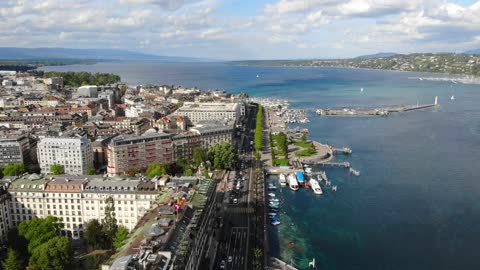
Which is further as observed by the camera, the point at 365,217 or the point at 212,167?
the point at 212,167

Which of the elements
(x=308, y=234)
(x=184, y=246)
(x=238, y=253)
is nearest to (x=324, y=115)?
(x=308, y=234)

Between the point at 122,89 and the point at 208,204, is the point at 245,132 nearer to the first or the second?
the point at 208,204

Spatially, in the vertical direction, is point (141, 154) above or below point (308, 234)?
above

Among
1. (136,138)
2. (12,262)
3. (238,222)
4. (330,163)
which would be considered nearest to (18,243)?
(12,262)

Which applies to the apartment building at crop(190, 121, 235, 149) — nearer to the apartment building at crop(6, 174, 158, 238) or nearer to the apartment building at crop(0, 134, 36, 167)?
the apartment building at crop(0, 134, 36, 167)

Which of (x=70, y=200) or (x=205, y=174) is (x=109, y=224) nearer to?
(x=70, y=200)

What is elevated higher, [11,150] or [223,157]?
[11,150]

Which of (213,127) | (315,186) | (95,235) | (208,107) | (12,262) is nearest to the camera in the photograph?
(12,262)
